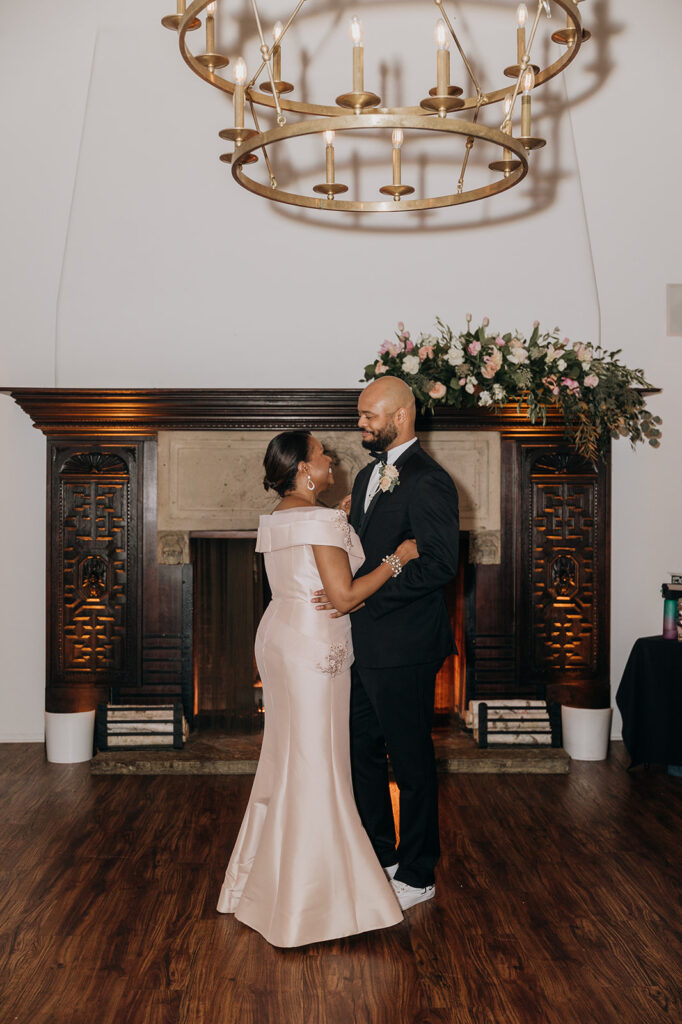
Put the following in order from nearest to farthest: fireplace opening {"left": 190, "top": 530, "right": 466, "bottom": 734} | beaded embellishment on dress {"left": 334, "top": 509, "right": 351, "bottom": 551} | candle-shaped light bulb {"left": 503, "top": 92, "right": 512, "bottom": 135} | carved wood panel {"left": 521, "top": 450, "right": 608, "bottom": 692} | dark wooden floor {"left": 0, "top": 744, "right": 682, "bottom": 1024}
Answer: dark wooden floor {"left": 0, "top": 744, "right": 682, "bottom": 1024} < candle-shaped light bulb {"left": 503, "top": 92, "right": 512, "bottom": 135} < beaded embellishment on dress {"left": 334, "top": 509, "right": 351, "bottom": 551} < carved wood panel {"left": 521, "top": 450, "right": 608, "bottom": 692} < fireplace opening {"left": 190, "top": 530, "right": 466, "bottom": 734}

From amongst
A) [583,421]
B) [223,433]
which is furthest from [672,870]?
[223,433]

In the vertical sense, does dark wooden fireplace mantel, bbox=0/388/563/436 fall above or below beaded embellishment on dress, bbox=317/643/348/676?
above

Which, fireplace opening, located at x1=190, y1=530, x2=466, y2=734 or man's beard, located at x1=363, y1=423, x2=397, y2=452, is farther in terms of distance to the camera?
fireplace opening, located at x1=190, y1=530, x2=466, y2=734

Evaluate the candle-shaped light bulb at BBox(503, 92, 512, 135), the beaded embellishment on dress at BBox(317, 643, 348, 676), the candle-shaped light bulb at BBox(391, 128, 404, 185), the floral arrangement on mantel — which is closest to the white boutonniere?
the beaded embellishment on dress at BBox(317, 643, 348, 676)

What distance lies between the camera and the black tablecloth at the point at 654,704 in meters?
4.94

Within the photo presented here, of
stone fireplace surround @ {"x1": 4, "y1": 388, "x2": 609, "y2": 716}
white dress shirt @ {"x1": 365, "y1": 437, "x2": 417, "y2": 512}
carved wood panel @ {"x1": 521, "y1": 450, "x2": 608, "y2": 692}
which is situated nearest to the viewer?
white dress shirt @ {"x1": 365, "y1": 437, "x2": 417, "y2": 512}

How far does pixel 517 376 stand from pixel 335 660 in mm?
2333

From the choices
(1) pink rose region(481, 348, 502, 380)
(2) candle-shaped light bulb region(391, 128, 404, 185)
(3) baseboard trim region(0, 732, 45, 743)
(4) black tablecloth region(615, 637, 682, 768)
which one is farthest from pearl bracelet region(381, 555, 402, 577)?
(3) baseboard trim region(0, 732, 45, 743)

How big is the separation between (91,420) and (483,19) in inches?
131

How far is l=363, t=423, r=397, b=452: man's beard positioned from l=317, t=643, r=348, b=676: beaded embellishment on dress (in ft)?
2.43

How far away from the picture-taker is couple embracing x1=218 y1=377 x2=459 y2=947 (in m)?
2.96

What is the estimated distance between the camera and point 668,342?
5.75m

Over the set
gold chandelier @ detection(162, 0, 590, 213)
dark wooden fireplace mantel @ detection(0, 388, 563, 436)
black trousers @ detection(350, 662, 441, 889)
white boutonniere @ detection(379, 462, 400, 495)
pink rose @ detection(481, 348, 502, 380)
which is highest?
gold chandelier @ detection(162, 0, 590, 213)

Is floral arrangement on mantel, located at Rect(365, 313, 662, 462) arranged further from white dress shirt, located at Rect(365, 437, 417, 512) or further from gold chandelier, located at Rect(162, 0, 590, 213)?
gold chandelier, located at Rect(162, 0, 590, 213)
